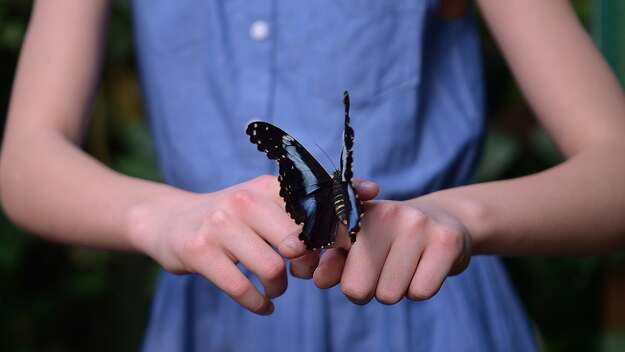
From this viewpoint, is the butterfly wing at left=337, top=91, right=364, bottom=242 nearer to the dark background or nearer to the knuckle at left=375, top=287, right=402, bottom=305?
the knuckle at left=375, top=287, right=402, bottom=305

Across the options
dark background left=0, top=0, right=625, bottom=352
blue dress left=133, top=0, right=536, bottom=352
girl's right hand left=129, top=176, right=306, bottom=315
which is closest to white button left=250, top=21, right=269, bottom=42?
blue dress left=133, top=0, right=536, bottom=352

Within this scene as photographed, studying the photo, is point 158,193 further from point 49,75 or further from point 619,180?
point 619,180

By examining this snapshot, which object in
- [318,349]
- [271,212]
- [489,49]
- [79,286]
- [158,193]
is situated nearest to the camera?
[271,212]

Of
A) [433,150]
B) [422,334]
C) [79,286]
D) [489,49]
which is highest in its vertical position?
[433,150]

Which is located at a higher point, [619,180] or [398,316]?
[619,180]

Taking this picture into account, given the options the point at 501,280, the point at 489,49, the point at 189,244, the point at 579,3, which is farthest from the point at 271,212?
the point at 579,3

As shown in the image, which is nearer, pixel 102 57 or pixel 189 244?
pixel 189 244
